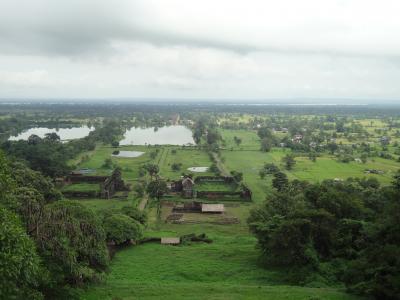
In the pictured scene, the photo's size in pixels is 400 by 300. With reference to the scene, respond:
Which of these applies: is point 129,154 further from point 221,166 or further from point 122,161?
point 221,166

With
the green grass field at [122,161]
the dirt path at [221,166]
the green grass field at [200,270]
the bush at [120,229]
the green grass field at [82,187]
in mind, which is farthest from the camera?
the dirt path at [221,166]

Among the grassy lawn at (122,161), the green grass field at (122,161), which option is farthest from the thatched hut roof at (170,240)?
the grassy lawn at (122,161)

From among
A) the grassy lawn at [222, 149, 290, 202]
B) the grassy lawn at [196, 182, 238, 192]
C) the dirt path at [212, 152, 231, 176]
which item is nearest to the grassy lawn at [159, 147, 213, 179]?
the dirt path at [212, 152, 231, 176]

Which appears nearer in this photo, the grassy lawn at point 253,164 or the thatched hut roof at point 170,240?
the thatched hut roof at point 170,240

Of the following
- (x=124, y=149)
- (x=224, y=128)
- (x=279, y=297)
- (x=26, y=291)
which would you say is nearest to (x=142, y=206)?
(x=279, y=297)

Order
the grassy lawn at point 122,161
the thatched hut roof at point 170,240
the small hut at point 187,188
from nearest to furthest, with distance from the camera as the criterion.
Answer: the thatched hut roof at point 170,240, the small hut at point 187,188, the grassy lawn at point 122,161

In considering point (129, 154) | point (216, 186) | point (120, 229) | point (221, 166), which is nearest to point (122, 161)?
point (129, 154)

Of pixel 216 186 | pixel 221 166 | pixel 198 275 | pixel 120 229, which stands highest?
pixel 120 229

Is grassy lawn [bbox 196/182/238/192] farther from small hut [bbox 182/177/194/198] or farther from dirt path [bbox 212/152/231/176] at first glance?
dirt path [bbox 212/152/231/176]

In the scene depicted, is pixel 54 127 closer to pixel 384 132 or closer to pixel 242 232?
pixel 384 132

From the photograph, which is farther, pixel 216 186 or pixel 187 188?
pixel 216 186

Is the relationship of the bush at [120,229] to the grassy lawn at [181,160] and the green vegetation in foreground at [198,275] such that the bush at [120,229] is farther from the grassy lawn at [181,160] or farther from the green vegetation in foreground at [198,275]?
A: the grassy lawn at [181,160]
